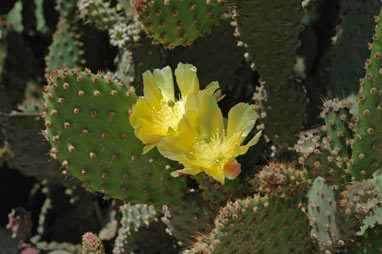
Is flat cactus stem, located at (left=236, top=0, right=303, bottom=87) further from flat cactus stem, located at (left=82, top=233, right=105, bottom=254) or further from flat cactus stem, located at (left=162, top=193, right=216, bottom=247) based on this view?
flat cactus stem, located at (left=82, top=233, right=105, bottom=254)

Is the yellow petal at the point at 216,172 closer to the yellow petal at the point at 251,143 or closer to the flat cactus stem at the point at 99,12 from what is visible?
the yellow petal at the point at 251,143

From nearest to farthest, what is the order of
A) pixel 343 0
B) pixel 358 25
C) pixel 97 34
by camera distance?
pixel 358 25 < pixel 343 0 < pixel 97 34

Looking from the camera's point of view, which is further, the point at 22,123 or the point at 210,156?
the point at 22,123

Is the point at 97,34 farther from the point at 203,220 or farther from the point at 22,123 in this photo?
the point at 203,220

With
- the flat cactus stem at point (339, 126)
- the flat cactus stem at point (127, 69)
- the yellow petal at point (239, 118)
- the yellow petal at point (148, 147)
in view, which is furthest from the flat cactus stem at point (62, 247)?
the flat cactus stem at point (339, 126)

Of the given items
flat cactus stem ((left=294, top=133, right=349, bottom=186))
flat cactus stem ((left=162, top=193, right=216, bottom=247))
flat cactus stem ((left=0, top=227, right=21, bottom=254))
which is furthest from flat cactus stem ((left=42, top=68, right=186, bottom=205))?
flat cactus stem ((left=0, top=227, right=21, bottom=254))

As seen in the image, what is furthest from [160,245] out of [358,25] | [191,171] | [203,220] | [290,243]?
[358,25]

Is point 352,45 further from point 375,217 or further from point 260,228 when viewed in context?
point 260,228
